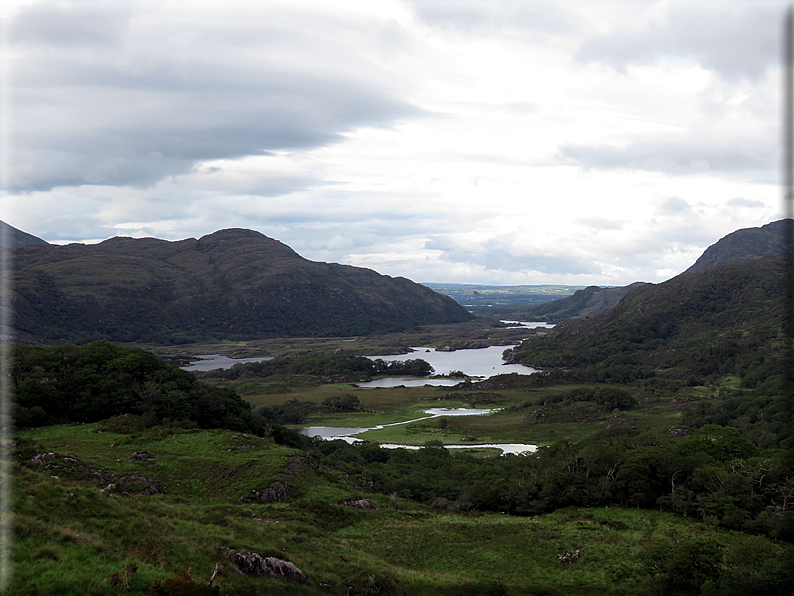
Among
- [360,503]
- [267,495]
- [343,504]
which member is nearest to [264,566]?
[267,495]

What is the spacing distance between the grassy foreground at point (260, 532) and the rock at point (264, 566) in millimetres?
434

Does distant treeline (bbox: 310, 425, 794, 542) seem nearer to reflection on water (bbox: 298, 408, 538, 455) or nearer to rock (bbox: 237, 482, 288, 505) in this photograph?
rock (bbox: 237, 482, 288, 505)

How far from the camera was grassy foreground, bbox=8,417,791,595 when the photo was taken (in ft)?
59.3

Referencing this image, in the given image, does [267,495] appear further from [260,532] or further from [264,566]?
[264,566]

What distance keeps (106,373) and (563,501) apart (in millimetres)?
50276

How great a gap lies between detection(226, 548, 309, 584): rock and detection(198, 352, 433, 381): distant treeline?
15625 cm

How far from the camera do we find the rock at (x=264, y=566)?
2123cm

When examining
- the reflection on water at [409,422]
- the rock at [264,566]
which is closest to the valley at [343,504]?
the rock at [264,566]

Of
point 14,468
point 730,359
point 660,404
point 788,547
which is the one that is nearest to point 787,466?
point 788,547

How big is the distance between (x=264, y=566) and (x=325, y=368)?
16709 centimetres

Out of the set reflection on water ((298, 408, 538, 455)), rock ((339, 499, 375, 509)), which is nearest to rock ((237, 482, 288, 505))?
rock ((339, 499, 375, 509))

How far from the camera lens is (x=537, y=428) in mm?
103875

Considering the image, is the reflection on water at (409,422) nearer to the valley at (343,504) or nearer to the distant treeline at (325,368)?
the valley at (343,504)

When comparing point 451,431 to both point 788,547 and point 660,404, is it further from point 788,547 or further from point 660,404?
point 788,547
